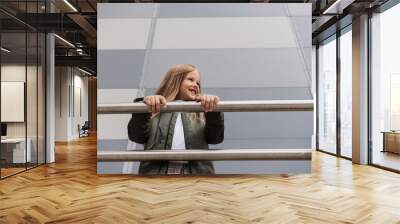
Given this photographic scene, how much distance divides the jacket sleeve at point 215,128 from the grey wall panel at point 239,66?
0.45m

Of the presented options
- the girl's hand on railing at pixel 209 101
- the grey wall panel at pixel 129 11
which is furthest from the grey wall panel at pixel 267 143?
the grey wall panel at pixel 129 11

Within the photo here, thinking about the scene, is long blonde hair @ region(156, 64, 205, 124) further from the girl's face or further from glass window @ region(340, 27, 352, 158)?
glass window @ region(340, 27, 352, 158)

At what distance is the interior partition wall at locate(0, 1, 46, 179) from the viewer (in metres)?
5.62

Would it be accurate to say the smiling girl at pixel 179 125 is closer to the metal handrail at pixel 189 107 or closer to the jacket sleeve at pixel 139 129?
the jacket sleeve at pixel 139 129

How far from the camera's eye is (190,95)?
5.57 metres

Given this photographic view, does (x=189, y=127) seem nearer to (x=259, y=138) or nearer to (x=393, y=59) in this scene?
(x=259, y=138)

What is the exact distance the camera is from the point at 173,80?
568cm

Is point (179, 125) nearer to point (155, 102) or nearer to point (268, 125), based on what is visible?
point (155, 102)

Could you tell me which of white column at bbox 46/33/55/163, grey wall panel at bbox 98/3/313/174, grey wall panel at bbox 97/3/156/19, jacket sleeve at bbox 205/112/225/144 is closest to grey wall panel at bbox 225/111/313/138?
grey wall panel at bbox 98/3/313/174

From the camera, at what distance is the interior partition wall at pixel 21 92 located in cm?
562

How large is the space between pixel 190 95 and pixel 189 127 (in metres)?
0.45

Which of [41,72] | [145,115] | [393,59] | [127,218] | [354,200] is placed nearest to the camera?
[127,218]

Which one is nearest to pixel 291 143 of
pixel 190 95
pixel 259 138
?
pixel 259 138

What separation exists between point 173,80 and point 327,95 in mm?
4978
